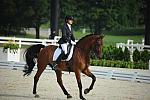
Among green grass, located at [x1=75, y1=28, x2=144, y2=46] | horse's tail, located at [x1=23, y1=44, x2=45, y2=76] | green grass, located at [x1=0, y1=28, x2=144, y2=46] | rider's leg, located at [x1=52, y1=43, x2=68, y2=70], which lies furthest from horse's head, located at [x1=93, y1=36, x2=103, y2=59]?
green grass, located at [x1=75, y1=28, x2=144, y2=46]

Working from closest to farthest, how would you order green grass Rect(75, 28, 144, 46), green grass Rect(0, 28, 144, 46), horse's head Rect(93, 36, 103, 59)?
horse's head Rect(93, 36, 103, 59) < green grass Rect(0, 28, 144, 46) < green grass Rect(75, 28, 144, 46)

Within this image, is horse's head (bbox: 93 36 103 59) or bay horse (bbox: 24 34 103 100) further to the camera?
bay horse (bbox: 24 34 103 100)

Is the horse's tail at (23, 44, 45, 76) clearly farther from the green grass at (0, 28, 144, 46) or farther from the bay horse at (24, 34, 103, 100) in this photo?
the green grass at (0, 28, 144, 46)

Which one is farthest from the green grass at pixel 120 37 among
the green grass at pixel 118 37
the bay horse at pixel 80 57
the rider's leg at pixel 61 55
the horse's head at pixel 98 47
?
the horse's head at pixel 98 47

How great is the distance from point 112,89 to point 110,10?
→ 49.7m

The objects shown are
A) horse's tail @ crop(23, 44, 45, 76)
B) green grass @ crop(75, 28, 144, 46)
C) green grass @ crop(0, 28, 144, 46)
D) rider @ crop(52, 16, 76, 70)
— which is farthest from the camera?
green grass @ crop(75, 28, 144, 46)

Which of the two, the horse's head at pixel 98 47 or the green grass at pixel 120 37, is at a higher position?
the horse's head at pixel 98 47

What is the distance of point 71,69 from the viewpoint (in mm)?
12359

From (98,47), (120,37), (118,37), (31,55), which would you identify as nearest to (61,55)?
(98,47)

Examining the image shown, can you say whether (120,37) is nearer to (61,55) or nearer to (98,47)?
(61,55)

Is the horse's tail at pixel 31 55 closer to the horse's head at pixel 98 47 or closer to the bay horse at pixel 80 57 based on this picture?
the bay horse at pixel 80 57

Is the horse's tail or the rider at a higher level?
the rider

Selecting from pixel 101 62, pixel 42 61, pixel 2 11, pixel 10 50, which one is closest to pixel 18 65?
pixel 10 50

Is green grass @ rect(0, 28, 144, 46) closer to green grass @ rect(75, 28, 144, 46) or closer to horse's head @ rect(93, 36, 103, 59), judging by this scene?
green grass @ rect(75, 28, 144, 46)
